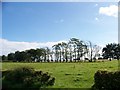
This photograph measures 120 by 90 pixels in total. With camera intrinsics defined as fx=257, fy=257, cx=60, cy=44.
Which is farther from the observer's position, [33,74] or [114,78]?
[33,74]

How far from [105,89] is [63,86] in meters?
3.77

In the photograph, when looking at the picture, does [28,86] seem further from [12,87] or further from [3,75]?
[3,75]

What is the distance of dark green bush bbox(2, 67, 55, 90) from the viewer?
23.1 m

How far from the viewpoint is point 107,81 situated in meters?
19.9

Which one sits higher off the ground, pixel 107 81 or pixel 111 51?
pixel 111 51

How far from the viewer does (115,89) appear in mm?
19406

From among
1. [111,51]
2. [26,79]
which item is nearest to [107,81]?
[26,79]

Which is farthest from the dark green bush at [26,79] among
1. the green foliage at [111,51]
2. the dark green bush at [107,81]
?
the green foliage at [111,51]

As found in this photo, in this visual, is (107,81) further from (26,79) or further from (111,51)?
(111,51)

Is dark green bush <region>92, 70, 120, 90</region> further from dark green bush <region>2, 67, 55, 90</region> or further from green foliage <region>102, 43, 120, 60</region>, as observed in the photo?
green foliage <region>102, 43, 120, 60</region>

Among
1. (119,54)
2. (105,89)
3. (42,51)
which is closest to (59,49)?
(42,51)

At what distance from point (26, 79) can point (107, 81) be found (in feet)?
25.1

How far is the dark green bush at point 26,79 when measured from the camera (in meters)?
23.1

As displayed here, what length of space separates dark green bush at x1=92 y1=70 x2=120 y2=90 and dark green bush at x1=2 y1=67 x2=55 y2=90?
4.78 m
